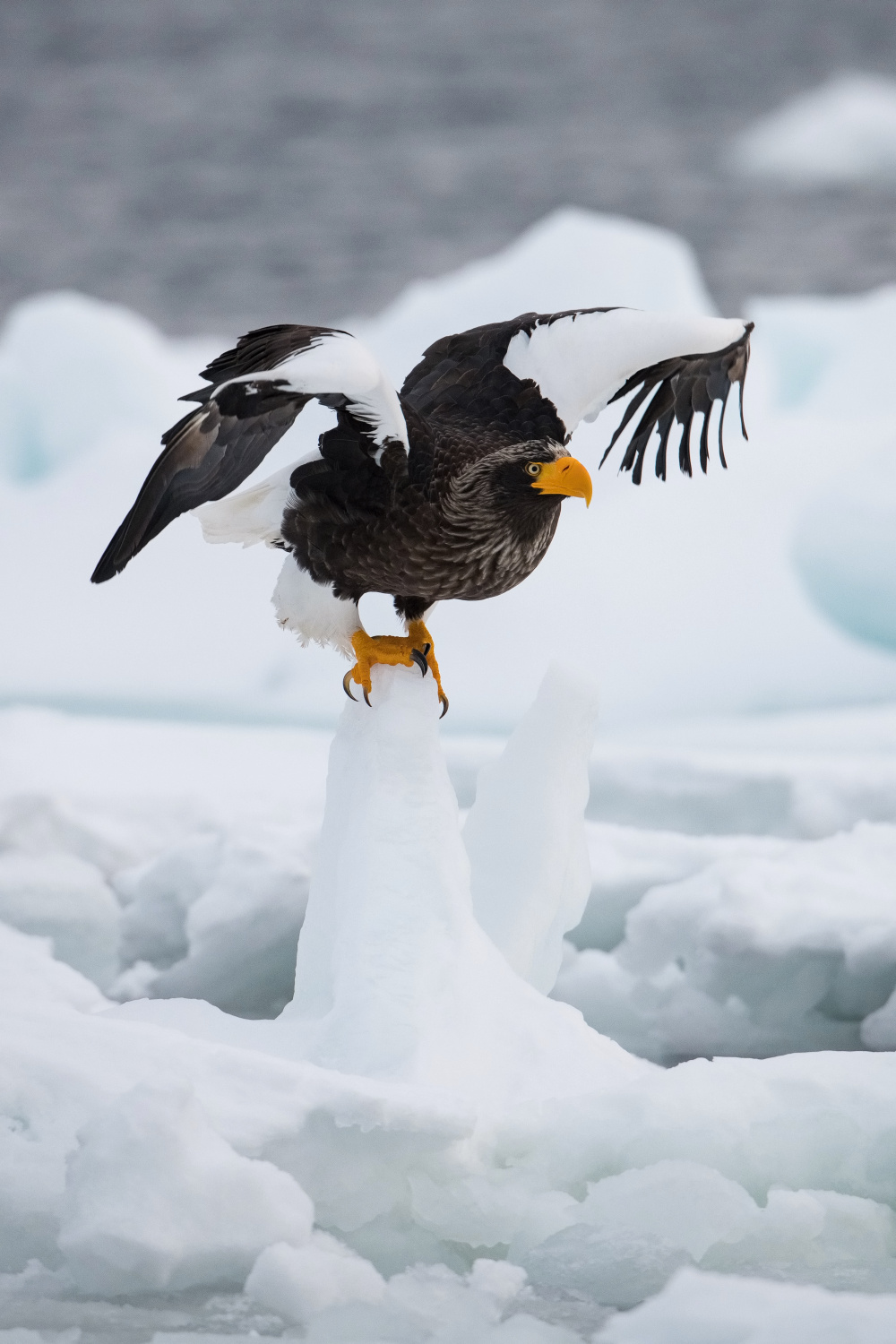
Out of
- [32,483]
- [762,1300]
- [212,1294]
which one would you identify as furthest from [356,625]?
[32,483]

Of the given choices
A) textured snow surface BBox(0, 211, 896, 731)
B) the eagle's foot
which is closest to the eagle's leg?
the eagle's foot

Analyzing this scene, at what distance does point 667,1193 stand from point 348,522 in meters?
1.38

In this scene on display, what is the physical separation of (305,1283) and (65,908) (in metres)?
2.36

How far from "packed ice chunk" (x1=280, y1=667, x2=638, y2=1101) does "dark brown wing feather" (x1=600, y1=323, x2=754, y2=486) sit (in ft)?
3.02

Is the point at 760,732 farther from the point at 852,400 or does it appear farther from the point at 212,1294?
the point at 212,1294

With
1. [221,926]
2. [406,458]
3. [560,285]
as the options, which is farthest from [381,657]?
[560,285]

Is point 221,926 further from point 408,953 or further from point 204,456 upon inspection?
point 204,456

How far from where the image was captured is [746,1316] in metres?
1.85

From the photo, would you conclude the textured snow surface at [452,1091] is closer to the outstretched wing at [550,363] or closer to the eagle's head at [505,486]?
the eagle's head at [505,486]

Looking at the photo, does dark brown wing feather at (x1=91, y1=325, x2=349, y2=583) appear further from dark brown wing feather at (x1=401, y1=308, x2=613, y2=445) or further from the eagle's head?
dark brown wing feather at (x1=401, y1=308, x2=613, y2=445)

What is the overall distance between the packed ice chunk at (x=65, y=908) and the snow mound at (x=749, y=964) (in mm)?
1296

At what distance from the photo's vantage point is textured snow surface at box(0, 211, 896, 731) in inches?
244

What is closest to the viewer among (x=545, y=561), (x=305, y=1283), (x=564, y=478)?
(x=305, y=1283)

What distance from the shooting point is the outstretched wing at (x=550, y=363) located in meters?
3.09
